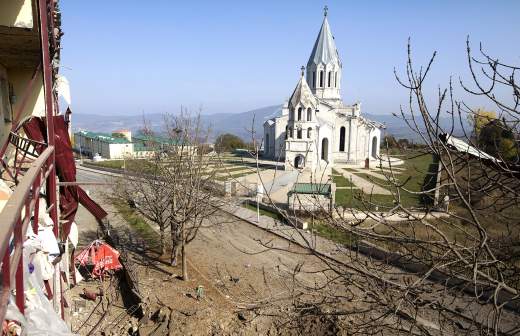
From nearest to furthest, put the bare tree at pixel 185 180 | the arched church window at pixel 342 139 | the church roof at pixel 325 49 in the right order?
the bare tree at pixel 185 180, the arched church window at pixel 342 139, the church roof at pixel 325 49

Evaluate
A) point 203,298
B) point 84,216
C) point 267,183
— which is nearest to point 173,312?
point 203,298

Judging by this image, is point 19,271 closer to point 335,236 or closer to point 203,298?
point 203,298

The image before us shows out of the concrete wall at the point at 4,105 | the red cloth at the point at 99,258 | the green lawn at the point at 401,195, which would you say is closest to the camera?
the green lawn at the point at 401,195

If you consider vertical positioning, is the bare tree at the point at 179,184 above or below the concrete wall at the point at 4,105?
below

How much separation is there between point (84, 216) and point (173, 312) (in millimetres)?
12952

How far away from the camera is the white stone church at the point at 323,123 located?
38.3m

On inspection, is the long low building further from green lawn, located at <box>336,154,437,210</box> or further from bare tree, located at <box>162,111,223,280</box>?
bare tree, located at <box>162,111,223,280</box>

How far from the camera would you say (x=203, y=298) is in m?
12.5

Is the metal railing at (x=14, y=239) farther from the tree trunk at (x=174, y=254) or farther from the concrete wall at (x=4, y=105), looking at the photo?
the tree trunk at (x=174, y=254)

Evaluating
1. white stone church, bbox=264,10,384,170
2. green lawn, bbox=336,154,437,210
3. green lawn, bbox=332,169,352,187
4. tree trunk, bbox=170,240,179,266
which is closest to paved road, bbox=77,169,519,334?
tree trunk, bbox=170,240,179,266

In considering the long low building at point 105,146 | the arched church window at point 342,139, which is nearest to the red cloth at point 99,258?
the long low building at point 105,146

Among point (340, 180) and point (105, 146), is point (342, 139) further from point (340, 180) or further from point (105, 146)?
point (105, 146)

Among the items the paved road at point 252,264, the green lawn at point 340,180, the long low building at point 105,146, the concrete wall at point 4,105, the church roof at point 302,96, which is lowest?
the paved road at point 252,264

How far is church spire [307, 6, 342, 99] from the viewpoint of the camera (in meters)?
45.9
